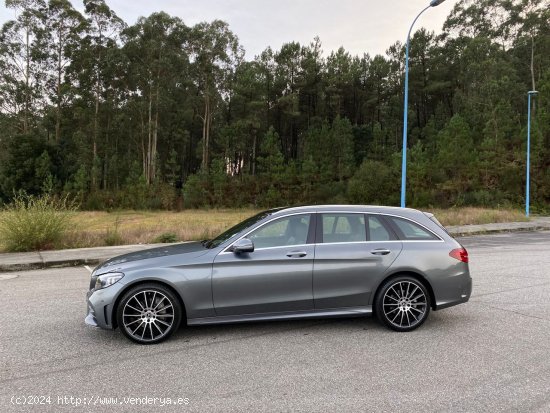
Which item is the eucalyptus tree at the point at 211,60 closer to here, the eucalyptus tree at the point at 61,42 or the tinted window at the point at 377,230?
the eucalyptus tree at the point at 61,42

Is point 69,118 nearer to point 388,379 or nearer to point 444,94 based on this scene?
point 444,94

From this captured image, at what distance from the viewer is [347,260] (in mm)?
5285

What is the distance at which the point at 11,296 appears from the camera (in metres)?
7.70

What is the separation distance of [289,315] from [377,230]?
5.12 feet

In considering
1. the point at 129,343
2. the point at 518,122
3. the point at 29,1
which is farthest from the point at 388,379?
the point at 29,1

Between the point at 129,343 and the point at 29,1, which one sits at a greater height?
the point at 29,1

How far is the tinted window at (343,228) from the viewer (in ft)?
17.8

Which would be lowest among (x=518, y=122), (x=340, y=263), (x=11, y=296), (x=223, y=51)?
(x=11, y=296)

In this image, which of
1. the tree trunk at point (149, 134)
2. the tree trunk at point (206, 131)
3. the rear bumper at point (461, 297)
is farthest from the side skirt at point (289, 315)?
the tree trunk at point (206, 131)

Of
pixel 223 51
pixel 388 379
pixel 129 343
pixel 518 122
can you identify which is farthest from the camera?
pixel 223 51

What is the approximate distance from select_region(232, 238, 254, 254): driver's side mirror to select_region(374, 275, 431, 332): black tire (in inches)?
68.0

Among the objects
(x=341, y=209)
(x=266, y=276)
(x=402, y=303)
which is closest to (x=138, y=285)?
(x=266, y=276)

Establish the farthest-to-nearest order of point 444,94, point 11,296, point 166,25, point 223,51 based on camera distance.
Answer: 1. point 444,94
2. point 223,51
3. point 166,25
4. point 11,296

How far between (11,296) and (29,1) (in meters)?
52.9
